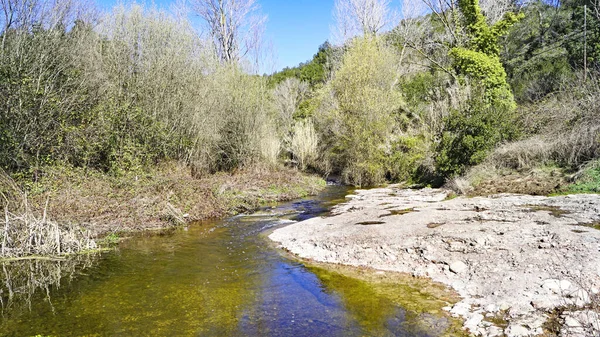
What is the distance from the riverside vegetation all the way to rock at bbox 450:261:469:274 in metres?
6.74

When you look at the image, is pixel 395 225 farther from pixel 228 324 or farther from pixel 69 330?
pixel 69 330

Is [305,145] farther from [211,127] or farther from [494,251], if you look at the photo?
[494,251]

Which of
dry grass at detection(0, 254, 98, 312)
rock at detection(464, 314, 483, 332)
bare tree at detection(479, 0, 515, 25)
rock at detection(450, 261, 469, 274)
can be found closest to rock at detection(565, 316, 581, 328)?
rock at detection(464, 314, 483, 332)

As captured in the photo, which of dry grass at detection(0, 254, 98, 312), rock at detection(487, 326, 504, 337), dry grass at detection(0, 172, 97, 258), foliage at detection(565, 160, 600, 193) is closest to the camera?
rock at detection(487, 326, 504, 337)

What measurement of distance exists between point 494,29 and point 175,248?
18.8m

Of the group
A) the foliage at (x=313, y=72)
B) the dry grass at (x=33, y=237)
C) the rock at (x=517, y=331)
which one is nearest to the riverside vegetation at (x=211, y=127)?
the dry grass at (x=33, y=237)

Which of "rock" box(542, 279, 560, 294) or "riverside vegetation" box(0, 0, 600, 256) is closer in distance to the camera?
"rock" box(542, 279, 560, 294)

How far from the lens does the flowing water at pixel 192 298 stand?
5195mm

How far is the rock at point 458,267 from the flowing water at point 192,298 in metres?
1.42

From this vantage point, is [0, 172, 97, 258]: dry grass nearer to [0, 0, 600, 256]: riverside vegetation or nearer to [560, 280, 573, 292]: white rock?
[0, 0, 600, 256]: riverside vegetation

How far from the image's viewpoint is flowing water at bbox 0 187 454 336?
520 cm

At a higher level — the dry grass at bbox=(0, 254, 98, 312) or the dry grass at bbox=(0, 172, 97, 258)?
the dry grass at bbox=(0, 172, 97, 258)

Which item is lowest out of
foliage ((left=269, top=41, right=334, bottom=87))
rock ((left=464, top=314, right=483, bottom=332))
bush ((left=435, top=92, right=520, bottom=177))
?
rock ((left=464, top=314, right=483, bottom=332))

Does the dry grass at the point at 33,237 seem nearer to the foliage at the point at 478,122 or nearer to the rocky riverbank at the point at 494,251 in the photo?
the rocky riverbank at the point at 494,251
